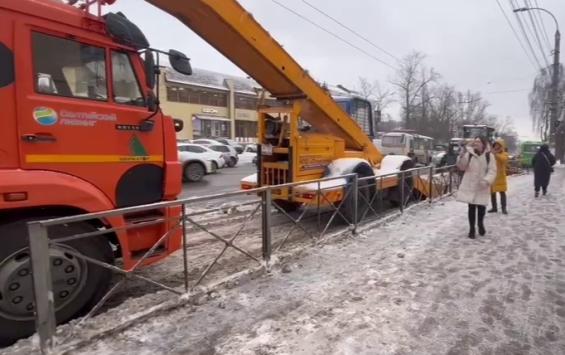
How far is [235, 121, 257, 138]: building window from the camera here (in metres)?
51.7

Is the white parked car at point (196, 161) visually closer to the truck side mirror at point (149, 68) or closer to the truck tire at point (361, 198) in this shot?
the truck tire at point (361, 198)

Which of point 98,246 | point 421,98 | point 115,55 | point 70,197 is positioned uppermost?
point 421,98

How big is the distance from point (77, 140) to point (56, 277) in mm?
1247

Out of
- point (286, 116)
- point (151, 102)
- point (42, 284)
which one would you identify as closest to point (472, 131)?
point (286, 116)

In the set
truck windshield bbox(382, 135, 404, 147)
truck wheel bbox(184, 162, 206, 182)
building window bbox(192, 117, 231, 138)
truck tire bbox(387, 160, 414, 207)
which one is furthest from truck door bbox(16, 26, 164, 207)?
building window bbox(192, 117, 231, 138)

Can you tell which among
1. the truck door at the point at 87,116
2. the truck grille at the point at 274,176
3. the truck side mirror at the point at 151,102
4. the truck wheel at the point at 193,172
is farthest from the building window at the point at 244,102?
the truck door at the point at 87,116

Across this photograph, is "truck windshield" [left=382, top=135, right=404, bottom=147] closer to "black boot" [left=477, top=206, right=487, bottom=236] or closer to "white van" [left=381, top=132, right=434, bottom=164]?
"white van" [left=381, top=132, right=434, bottom=164]

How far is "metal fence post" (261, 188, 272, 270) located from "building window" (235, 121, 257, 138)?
151ft

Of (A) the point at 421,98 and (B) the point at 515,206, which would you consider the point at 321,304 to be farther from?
(A) the point at 421,98

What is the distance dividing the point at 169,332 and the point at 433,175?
9.07 m

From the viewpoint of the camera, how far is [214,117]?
1897 inches

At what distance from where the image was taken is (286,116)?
7410mm

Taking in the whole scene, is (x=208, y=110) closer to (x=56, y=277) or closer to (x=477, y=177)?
(x=477, y=177)

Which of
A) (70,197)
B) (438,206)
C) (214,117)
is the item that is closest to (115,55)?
(70,197)
